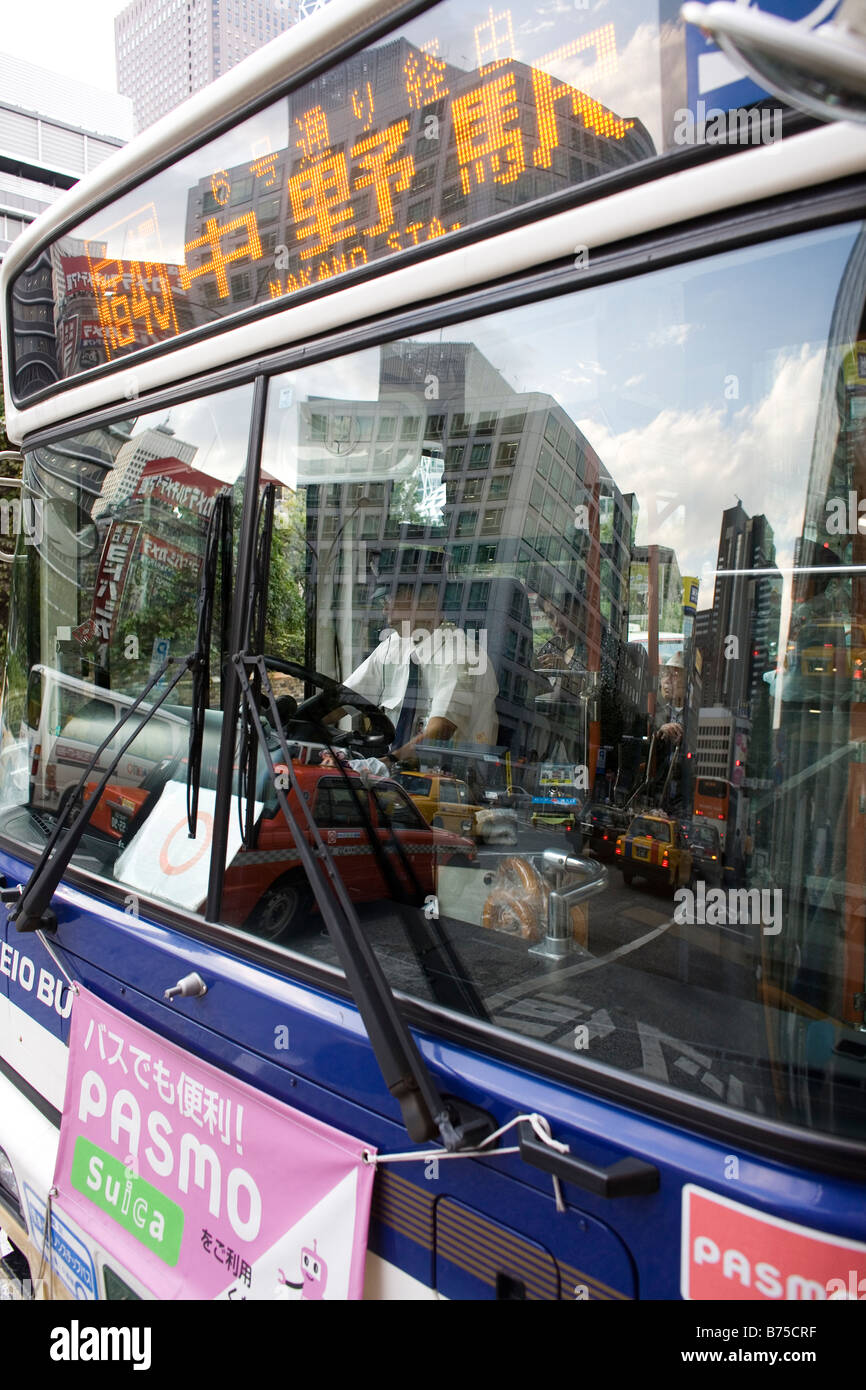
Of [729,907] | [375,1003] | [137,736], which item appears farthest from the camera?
[137,736]

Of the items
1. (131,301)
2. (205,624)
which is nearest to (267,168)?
(131,301)

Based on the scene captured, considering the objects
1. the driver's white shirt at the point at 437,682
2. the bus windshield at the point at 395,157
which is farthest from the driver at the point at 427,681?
the bus windshield at the point at 395,157

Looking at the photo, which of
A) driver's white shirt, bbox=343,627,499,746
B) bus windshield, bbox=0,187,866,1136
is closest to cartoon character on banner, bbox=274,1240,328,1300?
bus windshield, bbox=0,187,866,1136

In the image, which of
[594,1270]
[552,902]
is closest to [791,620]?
[552,902]

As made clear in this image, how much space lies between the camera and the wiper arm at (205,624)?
6.30ft

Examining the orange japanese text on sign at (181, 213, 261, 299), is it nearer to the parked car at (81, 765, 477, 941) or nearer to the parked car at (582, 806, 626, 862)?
the parked car at (81, 765, 477, 941)

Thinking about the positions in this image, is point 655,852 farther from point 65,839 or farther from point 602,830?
point 65,839

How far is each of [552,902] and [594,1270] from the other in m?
0.59

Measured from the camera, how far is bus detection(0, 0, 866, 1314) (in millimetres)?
1209

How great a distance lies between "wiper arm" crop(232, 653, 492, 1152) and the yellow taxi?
1.64 feet

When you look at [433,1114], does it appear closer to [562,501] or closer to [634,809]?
[634,809]

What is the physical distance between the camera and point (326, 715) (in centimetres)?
186

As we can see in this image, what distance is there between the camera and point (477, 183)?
1.50 m

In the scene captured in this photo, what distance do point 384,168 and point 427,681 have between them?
1000 millimetres
